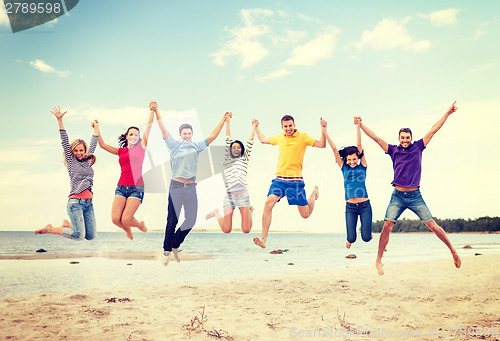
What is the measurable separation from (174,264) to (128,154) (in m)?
29.1

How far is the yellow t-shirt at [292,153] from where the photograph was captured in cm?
953

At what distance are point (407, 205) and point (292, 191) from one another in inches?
100

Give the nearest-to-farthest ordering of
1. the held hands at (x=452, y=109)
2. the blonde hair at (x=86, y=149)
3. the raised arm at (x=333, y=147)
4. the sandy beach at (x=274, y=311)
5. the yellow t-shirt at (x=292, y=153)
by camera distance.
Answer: the held hands at (x=452, y=109) < the raised arm at (x=333, y=147) < the blonde hair at (x=86, y=149) < the yellow t-shirt at (x=292, y=153) < the sandy beach at (x=274, y=311)

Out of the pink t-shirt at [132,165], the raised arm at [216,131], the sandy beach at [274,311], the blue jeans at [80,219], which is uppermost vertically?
the raised arm at [216,131]

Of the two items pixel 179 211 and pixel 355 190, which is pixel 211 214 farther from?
pixel 355 190

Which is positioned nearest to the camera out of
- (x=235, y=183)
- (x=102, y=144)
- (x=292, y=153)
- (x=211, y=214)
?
(x=102, y=144)

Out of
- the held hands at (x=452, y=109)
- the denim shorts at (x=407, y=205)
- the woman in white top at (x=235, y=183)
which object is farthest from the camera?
the woman in white top at (x=235, y=183)

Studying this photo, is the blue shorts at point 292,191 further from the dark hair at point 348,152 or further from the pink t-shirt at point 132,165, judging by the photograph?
the pink t-shirt at point 132,165

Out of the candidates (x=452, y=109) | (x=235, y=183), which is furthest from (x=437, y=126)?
(x=235, y=183)

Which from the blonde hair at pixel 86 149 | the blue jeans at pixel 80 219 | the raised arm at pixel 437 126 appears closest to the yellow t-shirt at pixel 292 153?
the raised arm at pixel 437 126

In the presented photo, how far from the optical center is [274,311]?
17.0 m

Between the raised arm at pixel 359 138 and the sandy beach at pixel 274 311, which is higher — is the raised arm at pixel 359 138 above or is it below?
above

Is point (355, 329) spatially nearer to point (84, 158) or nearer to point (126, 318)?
point (126, 318)

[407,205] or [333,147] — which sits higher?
[333,147]
